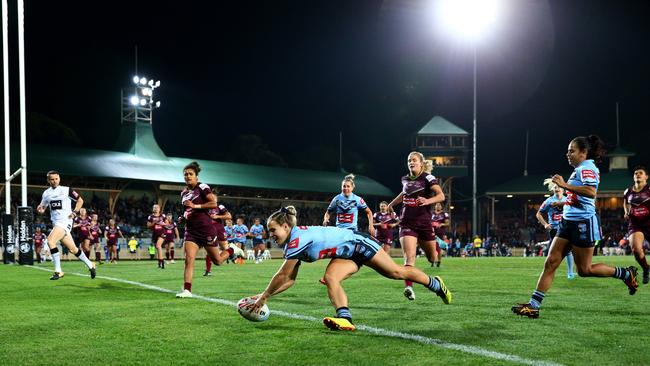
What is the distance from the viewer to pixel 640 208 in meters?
14.4

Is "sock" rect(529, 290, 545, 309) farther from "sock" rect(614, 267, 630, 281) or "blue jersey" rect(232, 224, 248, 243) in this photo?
"blue jersey" rect(232, 224, 248, 243)

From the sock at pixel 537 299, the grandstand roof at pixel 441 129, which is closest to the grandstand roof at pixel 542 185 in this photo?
the grandstand roof at pixel 441 129

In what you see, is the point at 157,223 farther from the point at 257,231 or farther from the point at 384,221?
the point at 257,231

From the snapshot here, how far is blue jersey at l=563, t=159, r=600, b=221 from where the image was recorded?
26.8ft

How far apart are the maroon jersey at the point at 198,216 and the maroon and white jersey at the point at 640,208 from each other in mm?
8592

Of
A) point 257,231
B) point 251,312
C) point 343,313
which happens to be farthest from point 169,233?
point 343,313

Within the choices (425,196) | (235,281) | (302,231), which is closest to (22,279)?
(235,281)

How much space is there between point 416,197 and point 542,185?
57.6m

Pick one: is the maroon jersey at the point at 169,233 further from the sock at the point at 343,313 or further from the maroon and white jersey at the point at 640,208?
the sock at the point at 343,313

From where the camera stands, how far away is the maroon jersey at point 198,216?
39.3ft

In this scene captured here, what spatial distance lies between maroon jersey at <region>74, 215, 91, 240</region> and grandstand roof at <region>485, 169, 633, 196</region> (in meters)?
47.3

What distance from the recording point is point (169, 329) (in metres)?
7.19

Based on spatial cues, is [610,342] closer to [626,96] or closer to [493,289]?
[493,289]

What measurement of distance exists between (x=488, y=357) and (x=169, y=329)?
3338 millimetres
